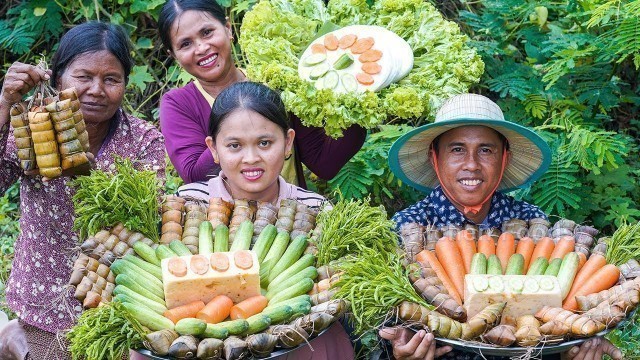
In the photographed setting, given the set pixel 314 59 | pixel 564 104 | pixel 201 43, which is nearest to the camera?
pixel 314 59

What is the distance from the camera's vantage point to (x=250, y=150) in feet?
13.8

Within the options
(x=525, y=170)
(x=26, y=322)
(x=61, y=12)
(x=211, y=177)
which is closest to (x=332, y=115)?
(x=211, y=177)

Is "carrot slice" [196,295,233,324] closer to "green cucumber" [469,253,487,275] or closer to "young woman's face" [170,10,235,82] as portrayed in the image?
"green cucumber" [469,253,487,275]

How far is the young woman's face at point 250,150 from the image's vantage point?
Answer: 4.22 meters

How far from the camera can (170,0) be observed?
Result: 5055 mm

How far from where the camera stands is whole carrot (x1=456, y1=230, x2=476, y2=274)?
3956 millimetres

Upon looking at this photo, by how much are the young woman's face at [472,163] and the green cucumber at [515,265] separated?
1.63 ft

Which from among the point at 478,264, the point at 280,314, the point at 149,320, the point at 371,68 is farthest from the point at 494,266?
the point at 149,320

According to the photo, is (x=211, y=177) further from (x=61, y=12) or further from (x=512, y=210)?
(x=61, y=12)

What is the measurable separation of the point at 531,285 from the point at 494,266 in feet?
0.83

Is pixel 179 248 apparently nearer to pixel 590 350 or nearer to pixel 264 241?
pixel 264 241

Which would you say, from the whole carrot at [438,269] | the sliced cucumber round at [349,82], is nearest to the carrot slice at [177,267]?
the whole carrot at [438,269]

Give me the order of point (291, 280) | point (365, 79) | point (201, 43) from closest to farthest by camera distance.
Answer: point (291, 280), point (365, 79), point (201, 43)

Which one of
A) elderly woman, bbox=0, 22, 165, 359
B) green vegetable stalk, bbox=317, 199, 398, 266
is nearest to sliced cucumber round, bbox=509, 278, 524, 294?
green vegetable stalk, bbox=317, 199, 398, 266
